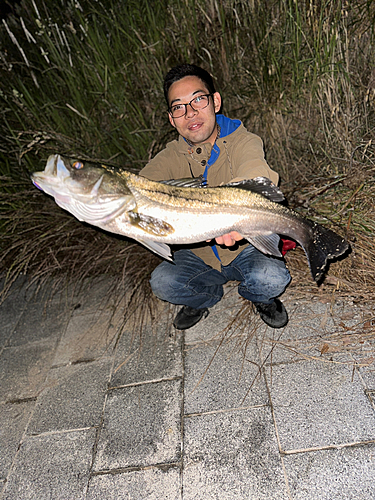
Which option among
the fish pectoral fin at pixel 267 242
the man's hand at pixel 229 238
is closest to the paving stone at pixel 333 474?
the fish pectoral fin at pixel 267 242

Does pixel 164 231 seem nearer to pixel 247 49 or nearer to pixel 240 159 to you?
pixel 240 159

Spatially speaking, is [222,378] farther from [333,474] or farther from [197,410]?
[333,474]

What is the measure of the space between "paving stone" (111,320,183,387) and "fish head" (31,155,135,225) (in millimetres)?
1397

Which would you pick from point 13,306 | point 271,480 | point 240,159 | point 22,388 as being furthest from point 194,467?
point 13,306

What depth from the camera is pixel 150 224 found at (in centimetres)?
213

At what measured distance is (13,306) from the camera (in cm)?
404

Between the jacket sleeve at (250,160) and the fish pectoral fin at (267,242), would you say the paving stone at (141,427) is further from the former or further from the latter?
the jacket sleeve at (250,160)

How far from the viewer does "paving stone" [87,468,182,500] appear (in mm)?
2037

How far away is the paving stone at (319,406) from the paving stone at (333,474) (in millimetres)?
69

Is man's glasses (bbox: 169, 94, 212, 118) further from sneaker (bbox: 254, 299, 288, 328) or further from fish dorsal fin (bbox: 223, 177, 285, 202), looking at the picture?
sneaker (bbox: 254, 299, 288, 328)

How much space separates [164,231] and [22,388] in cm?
199

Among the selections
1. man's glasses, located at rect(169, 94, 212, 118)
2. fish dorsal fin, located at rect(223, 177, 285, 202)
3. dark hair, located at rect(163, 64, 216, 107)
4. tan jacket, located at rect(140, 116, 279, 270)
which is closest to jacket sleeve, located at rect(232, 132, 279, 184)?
tan jacket, located at rect(140, 116, 279, 270)

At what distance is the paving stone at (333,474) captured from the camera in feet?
5.92

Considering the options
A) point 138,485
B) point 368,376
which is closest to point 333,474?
point 368,376
